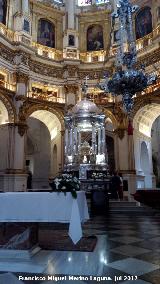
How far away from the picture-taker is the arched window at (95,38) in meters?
20.7

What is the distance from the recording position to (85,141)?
50.3ft

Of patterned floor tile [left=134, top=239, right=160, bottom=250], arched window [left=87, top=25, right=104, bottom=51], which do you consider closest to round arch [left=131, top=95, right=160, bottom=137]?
arched window [left=87, top=25, right=104, bottom=51]

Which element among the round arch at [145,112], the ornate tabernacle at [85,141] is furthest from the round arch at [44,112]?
the round arch at [145,112]

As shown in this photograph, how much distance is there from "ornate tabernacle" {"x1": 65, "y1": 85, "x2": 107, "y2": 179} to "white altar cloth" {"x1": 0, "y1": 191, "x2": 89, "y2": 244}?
31.5ft

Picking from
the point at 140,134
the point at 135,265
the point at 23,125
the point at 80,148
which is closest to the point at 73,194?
the point at 135,265

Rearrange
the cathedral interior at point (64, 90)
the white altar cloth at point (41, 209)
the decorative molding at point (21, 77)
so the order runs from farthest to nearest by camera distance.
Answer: the decorative molding at point (21, 77) < the cathedral interior at point (64, 90) < the white altar cloth at point (41, 209)

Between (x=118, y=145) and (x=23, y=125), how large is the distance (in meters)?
6.29

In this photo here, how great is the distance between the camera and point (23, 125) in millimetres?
16172

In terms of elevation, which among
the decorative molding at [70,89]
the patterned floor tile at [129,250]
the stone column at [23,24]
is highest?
the stone column at [23,24]

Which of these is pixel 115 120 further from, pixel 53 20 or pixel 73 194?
→ pixel 73 194

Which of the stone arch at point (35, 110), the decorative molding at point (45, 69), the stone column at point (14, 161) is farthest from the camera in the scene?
the decorative molding at point (45, 69)

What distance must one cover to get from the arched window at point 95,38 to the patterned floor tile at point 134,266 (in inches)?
762

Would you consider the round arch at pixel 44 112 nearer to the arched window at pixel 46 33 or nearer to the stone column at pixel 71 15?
the arched window at pixel 46 33

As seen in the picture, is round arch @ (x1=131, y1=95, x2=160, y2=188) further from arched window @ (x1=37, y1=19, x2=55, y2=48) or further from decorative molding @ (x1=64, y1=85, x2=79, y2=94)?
arched window @ (x1=37, y1=19, x2=55, y2=48)
